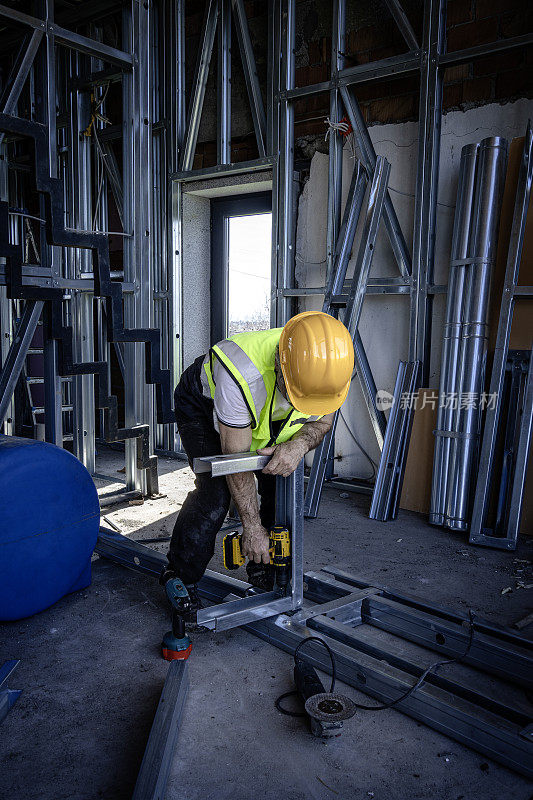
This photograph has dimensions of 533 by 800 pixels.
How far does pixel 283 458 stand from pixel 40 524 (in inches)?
47.2

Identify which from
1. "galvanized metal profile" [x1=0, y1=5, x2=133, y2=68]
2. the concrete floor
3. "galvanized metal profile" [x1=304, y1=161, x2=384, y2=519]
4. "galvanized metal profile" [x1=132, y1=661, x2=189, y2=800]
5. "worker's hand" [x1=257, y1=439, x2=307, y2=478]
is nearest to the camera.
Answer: "galvanized metal profile" [x1=132, y1=661, x2=189, y2=800]

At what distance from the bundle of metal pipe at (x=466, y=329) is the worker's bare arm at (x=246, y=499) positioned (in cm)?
205

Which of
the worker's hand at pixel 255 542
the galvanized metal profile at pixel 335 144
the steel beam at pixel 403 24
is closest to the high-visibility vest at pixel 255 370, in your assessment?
the worker's hand at pixel 255 542

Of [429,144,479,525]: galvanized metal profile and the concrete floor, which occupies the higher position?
[429,144,479,525]: galvanized metal profile

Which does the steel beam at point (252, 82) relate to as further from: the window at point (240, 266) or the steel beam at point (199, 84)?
the window at point (240, 266)

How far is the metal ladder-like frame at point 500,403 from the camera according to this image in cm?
387

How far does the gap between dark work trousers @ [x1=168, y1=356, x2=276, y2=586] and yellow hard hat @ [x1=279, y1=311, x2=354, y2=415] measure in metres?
0.56

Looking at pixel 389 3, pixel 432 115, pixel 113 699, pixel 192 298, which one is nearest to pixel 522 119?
pixel 432 115

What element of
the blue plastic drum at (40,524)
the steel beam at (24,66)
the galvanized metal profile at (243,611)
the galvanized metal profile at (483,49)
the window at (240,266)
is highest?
Answer: the galvanized metal profile at (483,49)

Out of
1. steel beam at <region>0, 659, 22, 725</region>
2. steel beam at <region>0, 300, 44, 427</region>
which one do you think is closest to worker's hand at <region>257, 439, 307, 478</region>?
steel beam at <region>0, 659, 22, 725</region>

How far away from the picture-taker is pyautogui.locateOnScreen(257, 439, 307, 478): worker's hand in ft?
7.72

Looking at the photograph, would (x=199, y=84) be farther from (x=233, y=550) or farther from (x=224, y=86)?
(x=233, y=550)

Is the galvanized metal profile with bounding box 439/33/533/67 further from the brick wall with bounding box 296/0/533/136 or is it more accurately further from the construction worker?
the construction worker

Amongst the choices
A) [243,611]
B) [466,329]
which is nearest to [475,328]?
[466,329]
